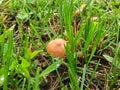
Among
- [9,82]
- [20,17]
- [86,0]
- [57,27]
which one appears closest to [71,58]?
[9,82]

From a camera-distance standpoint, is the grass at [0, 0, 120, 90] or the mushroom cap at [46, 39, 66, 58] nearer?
the grass at [0, 0, 120, 90]

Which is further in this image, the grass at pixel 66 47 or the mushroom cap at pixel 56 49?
the mushroom cap at pixel 56 49

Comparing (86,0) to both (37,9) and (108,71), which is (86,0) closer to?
(37,9)

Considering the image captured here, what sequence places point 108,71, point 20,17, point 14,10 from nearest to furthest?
point 108,71
point 20,17
point 14,10

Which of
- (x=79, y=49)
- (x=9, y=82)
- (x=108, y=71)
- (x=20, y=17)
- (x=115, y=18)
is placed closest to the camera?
(x=9, y=82)

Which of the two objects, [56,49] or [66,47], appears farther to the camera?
[56,49]

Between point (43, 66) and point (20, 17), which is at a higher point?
point (20, 17)

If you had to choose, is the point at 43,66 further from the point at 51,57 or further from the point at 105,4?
the point at 105,4

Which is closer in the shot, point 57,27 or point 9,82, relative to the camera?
point 9,82
